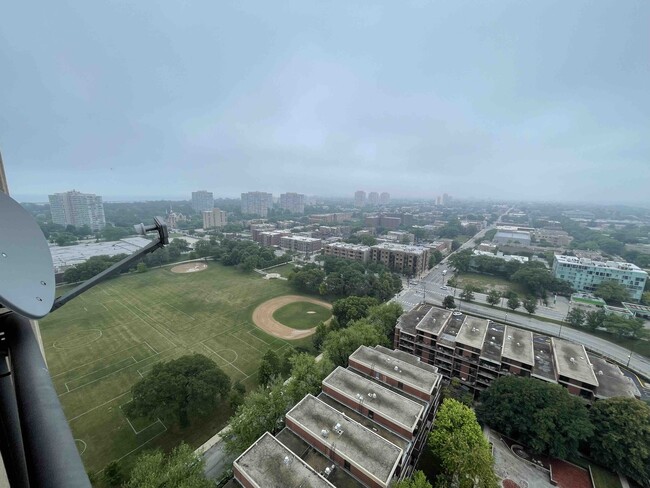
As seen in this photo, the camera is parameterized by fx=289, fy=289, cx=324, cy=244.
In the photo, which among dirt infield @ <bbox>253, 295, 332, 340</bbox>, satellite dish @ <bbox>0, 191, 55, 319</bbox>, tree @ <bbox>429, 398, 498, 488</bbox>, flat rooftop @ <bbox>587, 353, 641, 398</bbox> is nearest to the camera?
satellite dish @ <bbox>0, 191, 55, 319</bbox>

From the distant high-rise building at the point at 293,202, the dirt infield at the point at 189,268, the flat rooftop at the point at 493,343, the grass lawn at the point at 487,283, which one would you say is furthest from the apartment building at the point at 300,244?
the distant high-rise building at the point at 293,202

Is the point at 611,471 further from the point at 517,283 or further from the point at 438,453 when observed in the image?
the point at 517,283

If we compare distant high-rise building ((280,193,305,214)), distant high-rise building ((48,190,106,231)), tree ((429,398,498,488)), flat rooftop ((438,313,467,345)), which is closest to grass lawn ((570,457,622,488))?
tree ((429,398,498,488))

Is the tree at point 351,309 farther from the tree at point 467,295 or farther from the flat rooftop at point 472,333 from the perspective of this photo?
the tree at point 467,295

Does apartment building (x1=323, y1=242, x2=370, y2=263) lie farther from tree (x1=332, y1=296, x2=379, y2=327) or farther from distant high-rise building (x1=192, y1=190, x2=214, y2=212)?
distant high-rise building (x1=192, y1=190, x2=214, y2=212)

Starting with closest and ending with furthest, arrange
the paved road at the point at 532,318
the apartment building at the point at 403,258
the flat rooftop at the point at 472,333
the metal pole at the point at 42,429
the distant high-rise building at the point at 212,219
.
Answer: the metal pole at the point at 42,429 < the flat rooftop at the point at 472,333 < the paved road at the point at 532,318 < the apartment building at the point at 403,258 < the distant high-rise building at the point at 212,219

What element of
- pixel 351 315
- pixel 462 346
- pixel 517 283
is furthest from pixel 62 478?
pixel 517 283
